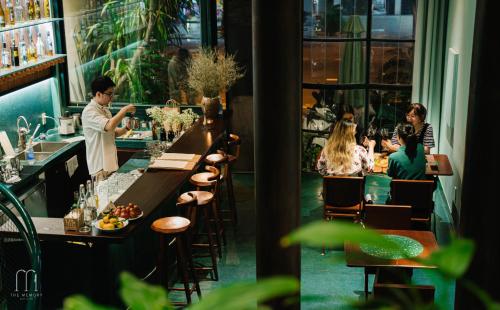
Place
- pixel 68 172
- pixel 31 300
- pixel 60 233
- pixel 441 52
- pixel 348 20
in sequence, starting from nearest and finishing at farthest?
pixel 31 300, pixel 60 233, pixel 68 172, pixel 441 52, pixel 348 20

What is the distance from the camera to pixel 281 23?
3.95m

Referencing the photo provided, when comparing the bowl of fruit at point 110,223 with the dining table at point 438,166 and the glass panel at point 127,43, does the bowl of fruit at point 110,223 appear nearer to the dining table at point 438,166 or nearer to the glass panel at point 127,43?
the dining table at point 438,166

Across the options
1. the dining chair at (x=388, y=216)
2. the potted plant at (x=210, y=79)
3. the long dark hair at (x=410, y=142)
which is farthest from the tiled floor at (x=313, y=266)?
the potted plant at (x=210, y=79)

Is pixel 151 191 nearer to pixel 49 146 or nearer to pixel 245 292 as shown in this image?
pixel 49 146

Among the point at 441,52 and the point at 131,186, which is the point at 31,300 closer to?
the point at 131,186

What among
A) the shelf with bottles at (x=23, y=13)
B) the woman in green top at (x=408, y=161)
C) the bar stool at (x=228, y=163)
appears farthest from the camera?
the shelf with bottles at (x=23, y=13)

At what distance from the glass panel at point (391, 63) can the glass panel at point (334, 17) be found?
33 centimetres

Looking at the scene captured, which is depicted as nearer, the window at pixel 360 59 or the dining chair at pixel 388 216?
the dining chair at pixel 388 216

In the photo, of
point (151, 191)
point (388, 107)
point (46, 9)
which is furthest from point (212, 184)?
point (388, 107)

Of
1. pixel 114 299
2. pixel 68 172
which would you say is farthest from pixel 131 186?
pixel 68 172

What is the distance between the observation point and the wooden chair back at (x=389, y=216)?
610 cm

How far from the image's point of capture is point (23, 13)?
8.01 metres

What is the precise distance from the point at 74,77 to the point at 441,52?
4.61 meters

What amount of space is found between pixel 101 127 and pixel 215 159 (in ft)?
4.04
